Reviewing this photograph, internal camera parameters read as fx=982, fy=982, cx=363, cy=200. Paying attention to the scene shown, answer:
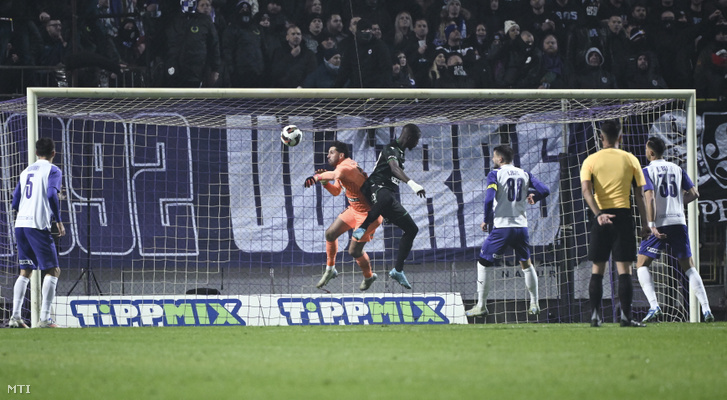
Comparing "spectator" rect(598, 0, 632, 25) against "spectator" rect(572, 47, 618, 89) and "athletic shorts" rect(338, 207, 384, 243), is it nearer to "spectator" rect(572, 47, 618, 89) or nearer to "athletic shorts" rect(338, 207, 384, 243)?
"spectator" rect(572, 47, 618, 89)

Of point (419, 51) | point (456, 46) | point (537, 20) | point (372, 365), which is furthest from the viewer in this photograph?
point (537, 20)

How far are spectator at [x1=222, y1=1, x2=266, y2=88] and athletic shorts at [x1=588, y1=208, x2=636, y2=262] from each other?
6762mm

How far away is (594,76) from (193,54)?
618cm

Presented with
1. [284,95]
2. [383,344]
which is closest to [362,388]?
[383,344]

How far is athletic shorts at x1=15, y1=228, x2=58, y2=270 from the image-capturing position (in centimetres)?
1090

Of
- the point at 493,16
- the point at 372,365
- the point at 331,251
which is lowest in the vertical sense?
the point at 372,365

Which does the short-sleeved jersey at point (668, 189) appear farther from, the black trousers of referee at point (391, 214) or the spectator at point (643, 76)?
the spectator at point (643, 76)

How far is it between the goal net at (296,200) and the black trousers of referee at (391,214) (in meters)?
0.98

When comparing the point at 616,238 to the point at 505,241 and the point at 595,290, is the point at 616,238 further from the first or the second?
the point at 505,241

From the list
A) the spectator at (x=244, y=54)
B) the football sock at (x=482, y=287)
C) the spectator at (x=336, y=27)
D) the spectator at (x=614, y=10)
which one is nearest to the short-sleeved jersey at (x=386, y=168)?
the football sock at (x=482, y=287)

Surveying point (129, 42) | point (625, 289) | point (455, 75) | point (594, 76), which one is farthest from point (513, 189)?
point (129, 42)

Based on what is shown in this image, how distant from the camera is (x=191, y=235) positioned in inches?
558

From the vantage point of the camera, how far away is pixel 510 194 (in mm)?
12039

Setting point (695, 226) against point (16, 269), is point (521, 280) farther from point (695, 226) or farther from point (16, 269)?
point (16, 269)
